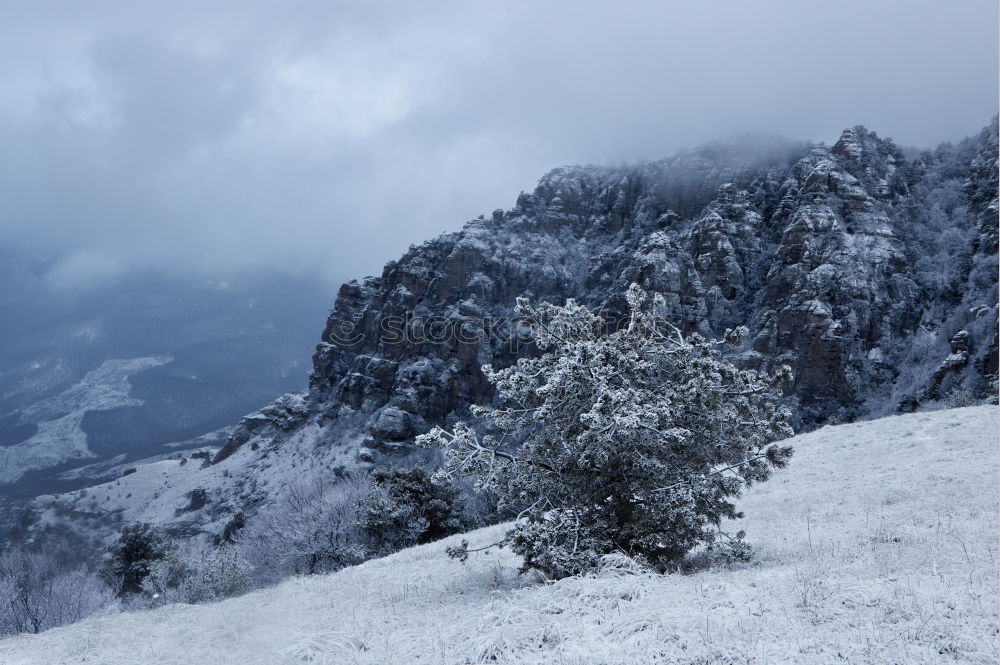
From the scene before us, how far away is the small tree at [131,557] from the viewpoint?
43.8 metres

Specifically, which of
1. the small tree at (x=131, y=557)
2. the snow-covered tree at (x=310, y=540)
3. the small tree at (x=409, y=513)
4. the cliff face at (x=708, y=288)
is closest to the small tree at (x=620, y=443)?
the small tree at (x=409, y=513)

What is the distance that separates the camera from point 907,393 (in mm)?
78062

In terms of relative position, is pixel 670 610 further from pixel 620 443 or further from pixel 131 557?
pixel 131 557

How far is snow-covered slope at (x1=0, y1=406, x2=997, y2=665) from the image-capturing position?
6.56 meters

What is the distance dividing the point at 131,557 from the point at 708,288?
324 ft

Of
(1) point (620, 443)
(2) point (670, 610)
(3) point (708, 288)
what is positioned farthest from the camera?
(3) point (708, 288)

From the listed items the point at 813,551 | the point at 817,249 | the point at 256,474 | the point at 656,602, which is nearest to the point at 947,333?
the point at 817,249

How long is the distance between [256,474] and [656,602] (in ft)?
357

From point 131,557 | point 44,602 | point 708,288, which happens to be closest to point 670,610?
point 44,602

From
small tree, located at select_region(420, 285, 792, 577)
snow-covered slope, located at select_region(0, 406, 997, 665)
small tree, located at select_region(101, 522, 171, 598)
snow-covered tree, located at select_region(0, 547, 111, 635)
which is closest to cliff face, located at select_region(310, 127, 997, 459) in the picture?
small tree, located at select_region(101, 522, 171, 598)

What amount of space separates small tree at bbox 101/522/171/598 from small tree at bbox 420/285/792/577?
139 feet

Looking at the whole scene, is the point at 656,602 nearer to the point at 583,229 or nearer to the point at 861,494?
the point at 861,494

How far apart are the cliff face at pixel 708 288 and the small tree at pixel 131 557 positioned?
42846mm

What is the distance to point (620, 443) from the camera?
11.2 meters
